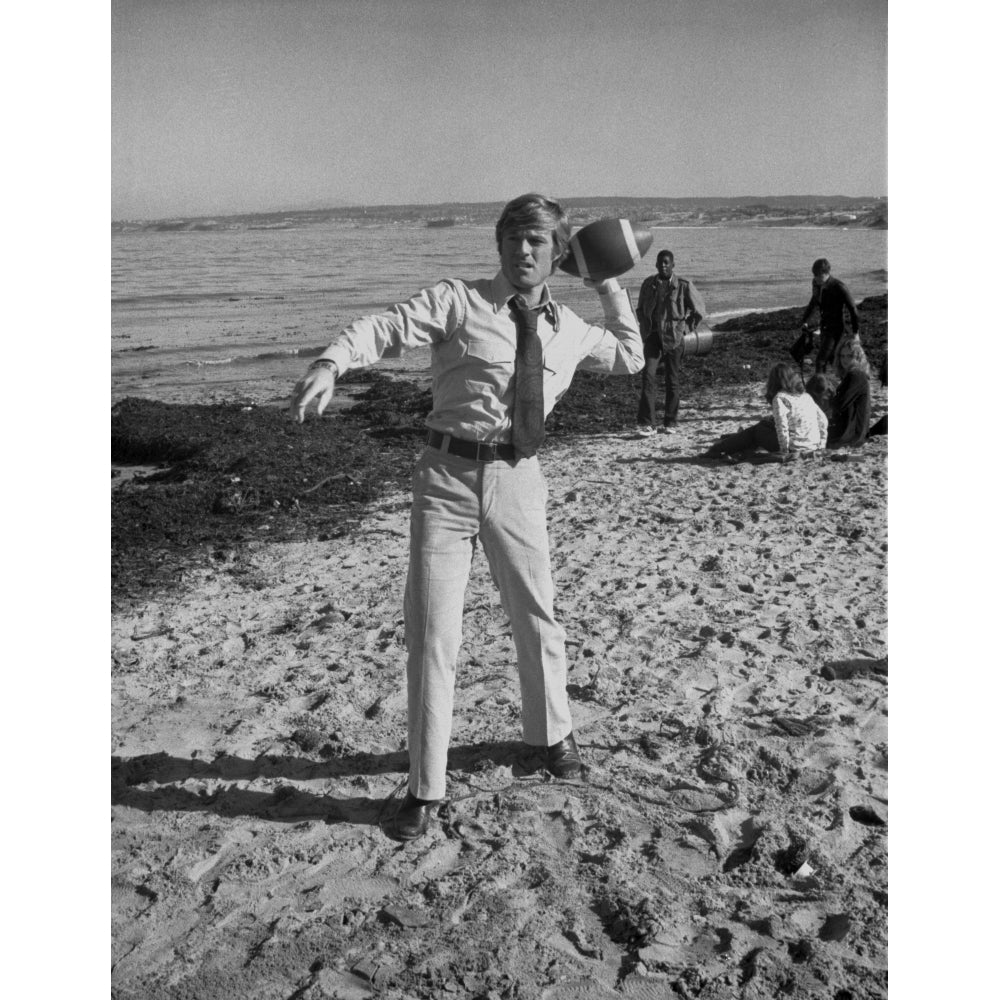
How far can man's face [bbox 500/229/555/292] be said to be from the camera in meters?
2.75

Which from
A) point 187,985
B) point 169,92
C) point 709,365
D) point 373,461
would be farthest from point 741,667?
point 709,365

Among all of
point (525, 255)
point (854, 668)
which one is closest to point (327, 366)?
point (525, 255)

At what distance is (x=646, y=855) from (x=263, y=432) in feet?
18.6

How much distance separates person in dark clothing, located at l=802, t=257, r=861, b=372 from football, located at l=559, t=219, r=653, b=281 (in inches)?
175

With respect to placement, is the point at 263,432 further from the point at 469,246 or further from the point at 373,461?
the point at 469,246

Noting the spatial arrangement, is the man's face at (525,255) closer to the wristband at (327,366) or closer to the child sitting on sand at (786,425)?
the wristband at (327,366)

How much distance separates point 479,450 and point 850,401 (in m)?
4.96

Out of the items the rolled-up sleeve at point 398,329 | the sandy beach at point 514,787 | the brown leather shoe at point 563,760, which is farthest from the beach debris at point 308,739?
the rolled-up sleeve at point 398,329

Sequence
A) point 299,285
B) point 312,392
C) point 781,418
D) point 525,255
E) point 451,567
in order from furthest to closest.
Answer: point 299,285 → point 781,418 → point 451,567 → point 525,255 → point 312,392

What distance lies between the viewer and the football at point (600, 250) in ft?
10.0

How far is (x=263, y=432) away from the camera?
807 cm

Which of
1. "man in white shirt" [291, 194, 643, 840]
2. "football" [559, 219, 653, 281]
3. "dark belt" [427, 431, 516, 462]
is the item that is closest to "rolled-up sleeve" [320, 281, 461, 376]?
"man in white shirt" [291, 194, 643, 840]

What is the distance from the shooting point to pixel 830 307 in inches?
291

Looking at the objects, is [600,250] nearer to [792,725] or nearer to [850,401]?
[792,725]
